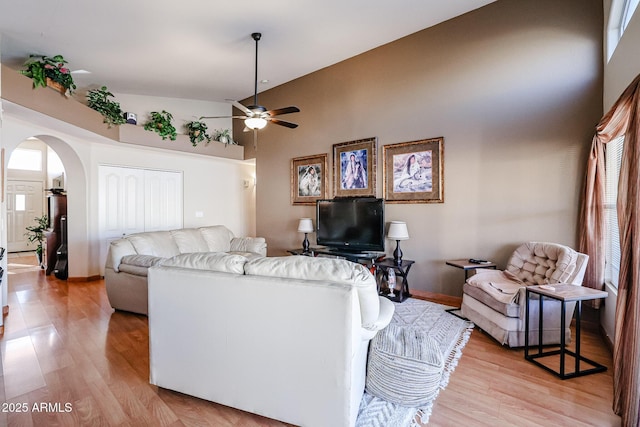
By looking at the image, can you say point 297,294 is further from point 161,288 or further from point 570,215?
point 570,215

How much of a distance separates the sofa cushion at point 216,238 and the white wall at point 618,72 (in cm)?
507

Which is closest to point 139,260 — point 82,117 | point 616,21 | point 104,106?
point 82,117

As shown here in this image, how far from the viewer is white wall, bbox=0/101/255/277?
405cm

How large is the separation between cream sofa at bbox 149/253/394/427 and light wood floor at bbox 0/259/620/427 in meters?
0.19

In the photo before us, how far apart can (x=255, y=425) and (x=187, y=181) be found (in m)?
5.61

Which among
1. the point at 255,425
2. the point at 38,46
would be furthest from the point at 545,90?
the point at 38,46

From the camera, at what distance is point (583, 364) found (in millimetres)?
2422

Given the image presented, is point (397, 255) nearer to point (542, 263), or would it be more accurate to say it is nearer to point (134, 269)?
point (542, 263)

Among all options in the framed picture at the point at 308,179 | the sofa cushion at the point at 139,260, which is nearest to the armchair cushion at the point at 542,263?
the framed picture at the point at 308,179

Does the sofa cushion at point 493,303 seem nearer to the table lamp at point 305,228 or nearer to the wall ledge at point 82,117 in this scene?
the table lamp at point 305,228

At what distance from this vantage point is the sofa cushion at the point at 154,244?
12.8 ft

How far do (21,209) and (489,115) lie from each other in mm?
10924

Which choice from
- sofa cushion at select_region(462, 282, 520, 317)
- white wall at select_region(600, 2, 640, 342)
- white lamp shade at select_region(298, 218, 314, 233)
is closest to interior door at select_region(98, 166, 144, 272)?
white lamp shade at select_region(298, 218, 314, 233)

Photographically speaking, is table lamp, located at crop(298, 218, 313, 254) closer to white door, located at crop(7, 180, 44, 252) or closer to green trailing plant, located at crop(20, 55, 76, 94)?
green trailing plant, located at crop(20, 55, 76, 94)
